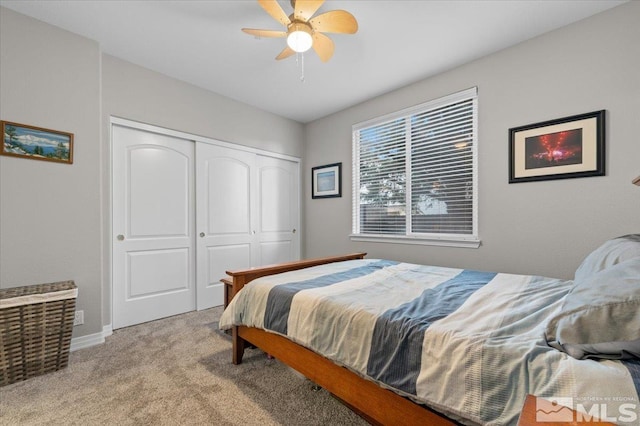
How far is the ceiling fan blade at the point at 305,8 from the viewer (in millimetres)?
1718

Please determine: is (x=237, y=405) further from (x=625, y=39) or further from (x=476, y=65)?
(x=625, y=39)

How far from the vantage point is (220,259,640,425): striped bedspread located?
2.62 feet

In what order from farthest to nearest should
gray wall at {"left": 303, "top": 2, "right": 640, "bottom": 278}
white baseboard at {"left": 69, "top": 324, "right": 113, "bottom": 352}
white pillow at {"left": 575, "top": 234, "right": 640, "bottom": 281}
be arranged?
→ 1. white baseboard at {"left": 69, "top": 324, "right": 113, "bottom": 352}
2. gray wall at {"left": 303, "top": 2, "right": 640, "bottom": 278}
3. white pillow at {"left": 575, "top": 234, "right": 640, "bottom": 281}

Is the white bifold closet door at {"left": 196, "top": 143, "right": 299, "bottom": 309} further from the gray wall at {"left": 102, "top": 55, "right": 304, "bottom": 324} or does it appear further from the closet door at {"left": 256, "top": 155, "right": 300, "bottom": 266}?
the gray wall at {"left": 102, "top": 55, "right": 304, "bottom": 324}

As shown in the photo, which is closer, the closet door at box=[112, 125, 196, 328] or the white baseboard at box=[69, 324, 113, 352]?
the white baseboard at box=[69, 324, 113, 352]

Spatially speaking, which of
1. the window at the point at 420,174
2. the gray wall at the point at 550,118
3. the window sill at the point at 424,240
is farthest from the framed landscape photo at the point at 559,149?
the window sill at the point at 424,240

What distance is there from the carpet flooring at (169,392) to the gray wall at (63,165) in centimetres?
59

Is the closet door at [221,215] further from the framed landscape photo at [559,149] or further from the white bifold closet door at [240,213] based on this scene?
the framed landscape photo at [559,149]

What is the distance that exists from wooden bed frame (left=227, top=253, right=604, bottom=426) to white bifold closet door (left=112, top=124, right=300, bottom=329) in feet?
4.98

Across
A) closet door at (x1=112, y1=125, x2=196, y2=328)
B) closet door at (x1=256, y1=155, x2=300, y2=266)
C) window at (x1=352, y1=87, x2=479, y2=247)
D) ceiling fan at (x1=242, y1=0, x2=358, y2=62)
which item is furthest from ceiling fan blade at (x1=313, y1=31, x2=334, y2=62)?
closet door at (x1=256, y1=155, x2=300, y2=266)

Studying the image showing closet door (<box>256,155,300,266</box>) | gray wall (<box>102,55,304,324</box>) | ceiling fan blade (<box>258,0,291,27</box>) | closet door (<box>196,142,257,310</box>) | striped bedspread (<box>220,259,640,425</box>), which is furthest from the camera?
closet door (<box>256,155,300,266</box>)

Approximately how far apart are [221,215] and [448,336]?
3.06 metres

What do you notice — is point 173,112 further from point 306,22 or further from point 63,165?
point 306,22

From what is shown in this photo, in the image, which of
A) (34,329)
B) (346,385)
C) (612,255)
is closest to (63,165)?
(34,329)
